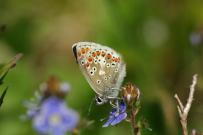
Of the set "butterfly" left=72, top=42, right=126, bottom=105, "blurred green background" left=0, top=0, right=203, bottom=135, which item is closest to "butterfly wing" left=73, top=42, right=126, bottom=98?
"butterfly" left=72, top=42, right=126, bottom=105

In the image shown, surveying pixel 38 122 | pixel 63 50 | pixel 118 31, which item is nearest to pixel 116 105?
pixel 38 122

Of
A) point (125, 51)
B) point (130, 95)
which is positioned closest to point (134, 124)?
point (130, 95)

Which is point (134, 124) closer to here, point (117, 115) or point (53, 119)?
point (117, 115)

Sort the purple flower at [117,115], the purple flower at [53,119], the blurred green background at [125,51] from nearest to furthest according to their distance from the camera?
the purple flower at [117,115]
the purple flower at [53,119]
the blurred green background at [125,51]

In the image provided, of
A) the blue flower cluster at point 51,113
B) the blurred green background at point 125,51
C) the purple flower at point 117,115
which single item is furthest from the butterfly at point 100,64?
the blurred green background at point 125,51

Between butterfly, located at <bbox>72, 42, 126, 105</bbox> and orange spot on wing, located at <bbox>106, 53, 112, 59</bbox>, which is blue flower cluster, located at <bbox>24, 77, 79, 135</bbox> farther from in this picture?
orange spot on wing, located at <bbox>106, 53, 112, 59</bbox>

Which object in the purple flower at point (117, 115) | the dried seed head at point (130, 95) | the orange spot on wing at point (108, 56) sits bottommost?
the purple flower at point (117, 115)

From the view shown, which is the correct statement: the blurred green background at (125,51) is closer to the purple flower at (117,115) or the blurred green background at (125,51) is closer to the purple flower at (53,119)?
the purple flower at (53,119)
